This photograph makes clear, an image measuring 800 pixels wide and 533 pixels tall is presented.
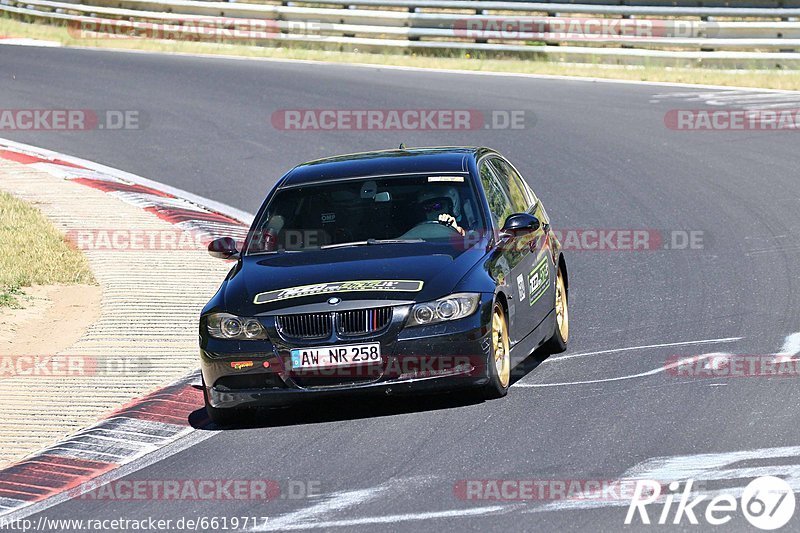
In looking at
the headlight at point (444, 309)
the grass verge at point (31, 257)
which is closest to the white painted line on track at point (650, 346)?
the headlight at point (444, 309)

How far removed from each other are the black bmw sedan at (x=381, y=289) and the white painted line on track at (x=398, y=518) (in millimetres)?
1781

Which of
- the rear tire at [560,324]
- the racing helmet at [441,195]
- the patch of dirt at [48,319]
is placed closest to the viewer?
the racing helmet at [441,195]

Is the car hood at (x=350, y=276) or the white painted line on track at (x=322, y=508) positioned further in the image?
the car hood at (x=350, y=276)

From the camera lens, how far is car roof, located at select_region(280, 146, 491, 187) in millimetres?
9969

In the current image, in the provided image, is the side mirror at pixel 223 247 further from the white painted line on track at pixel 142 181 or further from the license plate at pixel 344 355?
the white painted line on track at pixel 142 181

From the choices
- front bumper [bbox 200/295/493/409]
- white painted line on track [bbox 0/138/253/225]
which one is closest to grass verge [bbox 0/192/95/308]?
white painted line on track [bbox 0/138/253/225]

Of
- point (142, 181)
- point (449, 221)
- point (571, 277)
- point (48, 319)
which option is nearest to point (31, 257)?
point (48, 319)

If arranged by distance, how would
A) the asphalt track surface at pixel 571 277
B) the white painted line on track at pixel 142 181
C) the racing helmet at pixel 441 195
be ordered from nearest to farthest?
the asphalt track surface at pixel 571 277 → the racing helmet at pixel 441 195 → the white painted line on track at pixel 142 181

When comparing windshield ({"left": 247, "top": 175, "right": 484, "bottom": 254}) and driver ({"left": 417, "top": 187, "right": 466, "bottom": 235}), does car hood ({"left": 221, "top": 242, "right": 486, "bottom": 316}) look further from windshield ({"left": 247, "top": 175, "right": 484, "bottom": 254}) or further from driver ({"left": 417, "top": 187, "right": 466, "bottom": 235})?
driver ({"left": 417, "top": 187, "right": 466, "bottom": 235})

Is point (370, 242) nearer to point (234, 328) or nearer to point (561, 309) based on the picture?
point (234, 328)

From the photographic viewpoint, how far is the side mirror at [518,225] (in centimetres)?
948

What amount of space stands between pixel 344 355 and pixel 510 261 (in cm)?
161

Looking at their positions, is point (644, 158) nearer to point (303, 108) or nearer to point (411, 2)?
point (303, 108)

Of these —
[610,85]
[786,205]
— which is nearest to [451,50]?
[610,85]
